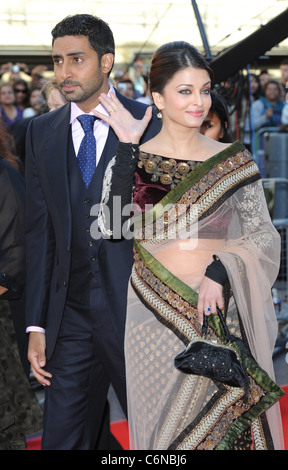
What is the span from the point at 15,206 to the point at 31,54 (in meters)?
6.01

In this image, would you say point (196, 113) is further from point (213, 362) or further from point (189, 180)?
point (213, 362)

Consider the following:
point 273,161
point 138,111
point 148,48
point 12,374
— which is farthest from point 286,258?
point 148,48

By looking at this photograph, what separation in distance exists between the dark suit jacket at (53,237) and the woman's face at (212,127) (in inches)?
36.7

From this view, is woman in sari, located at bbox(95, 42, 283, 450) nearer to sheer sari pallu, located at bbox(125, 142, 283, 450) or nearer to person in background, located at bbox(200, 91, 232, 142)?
sheer sari pallu, located at bbox(125, 142, 283, 450)

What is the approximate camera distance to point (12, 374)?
3.73 metres

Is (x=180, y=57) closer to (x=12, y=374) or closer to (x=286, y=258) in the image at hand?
(x=12, y=374)

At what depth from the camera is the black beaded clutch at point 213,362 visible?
2.31 meters

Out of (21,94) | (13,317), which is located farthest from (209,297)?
(21,94)

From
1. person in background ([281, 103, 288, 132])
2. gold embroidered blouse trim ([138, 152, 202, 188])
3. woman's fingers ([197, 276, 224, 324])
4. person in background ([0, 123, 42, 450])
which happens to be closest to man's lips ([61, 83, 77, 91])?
gold embroidered blouse trim ([138, 152, 202, 188])

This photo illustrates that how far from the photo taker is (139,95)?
8867 mm

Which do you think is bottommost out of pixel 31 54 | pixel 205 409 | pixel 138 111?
pixel 205 409

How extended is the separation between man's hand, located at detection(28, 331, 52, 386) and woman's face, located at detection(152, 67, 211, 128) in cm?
114

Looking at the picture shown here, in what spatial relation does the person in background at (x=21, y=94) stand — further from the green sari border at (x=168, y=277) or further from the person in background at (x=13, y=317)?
the green sari border at (x=168, y=277)
